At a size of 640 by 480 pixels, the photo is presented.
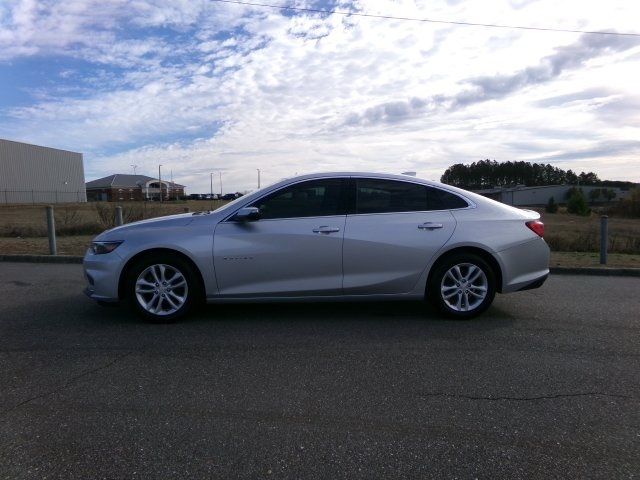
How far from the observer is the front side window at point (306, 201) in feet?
18.3

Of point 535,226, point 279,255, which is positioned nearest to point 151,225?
point 279,255

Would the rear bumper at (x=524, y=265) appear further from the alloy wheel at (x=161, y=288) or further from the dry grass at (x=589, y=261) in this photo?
the dry grass at (x=589, y=261)

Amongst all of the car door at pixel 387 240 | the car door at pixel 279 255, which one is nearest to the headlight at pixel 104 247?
the car door at pixel 279 255

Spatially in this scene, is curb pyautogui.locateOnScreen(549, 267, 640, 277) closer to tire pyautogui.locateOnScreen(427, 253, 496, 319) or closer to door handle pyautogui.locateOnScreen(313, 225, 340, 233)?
tire pyautogui.locateOnScreen(427, 253, 496, 319)

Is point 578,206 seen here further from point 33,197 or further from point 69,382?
point 33,197

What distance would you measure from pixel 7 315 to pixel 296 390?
401 centimetres

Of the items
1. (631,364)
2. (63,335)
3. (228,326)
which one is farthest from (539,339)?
Answer: (63,335)

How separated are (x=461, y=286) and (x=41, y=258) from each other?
9.13 meters

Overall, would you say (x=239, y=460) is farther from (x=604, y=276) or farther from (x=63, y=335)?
(x=604, y=276)

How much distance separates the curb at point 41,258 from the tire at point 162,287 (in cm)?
616

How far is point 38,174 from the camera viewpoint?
2950 inches

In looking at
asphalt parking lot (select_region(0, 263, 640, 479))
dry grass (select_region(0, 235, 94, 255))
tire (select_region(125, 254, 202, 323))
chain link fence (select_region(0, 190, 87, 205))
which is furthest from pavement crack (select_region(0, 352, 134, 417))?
chain link fence (select_region(0, 190, 87, 205))

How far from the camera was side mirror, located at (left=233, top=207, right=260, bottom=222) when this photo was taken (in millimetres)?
5355

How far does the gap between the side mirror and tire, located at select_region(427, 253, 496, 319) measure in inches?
78.5
